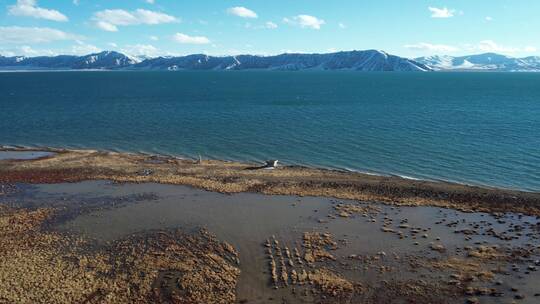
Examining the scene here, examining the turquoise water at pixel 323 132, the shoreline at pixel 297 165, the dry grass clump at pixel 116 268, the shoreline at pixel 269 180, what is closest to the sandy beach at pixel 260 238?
the dry grass clump at pixel 116 268

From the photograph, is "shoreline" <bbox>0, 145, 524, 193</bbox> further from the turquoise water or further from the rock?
the rock

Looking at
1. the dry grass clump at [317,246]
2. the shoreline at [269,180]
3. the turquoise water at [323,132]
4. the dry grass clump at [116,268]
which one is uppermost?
the turquoise water at [323,132]

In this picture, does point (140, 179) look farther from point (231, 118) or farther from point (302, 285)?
point (231, 118)

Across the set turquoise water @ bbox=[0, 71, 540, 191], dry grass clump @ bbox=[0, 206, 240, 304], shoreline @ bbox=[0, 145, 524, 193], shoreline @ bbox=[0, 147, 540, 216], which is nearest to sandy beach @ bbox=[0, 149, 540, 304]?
dry grass clump @ bbox=[0, 206, 240, 304]

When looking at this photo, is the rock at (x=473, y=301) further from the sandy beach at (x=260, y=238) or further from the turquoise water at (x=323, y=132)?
the turquoise water at (x=323, y=132)

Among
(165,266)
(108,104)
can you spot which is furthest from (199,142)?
(108,104)

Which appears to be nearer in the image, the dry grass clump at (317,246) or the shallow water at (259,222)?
the shallow water at (259,222)
